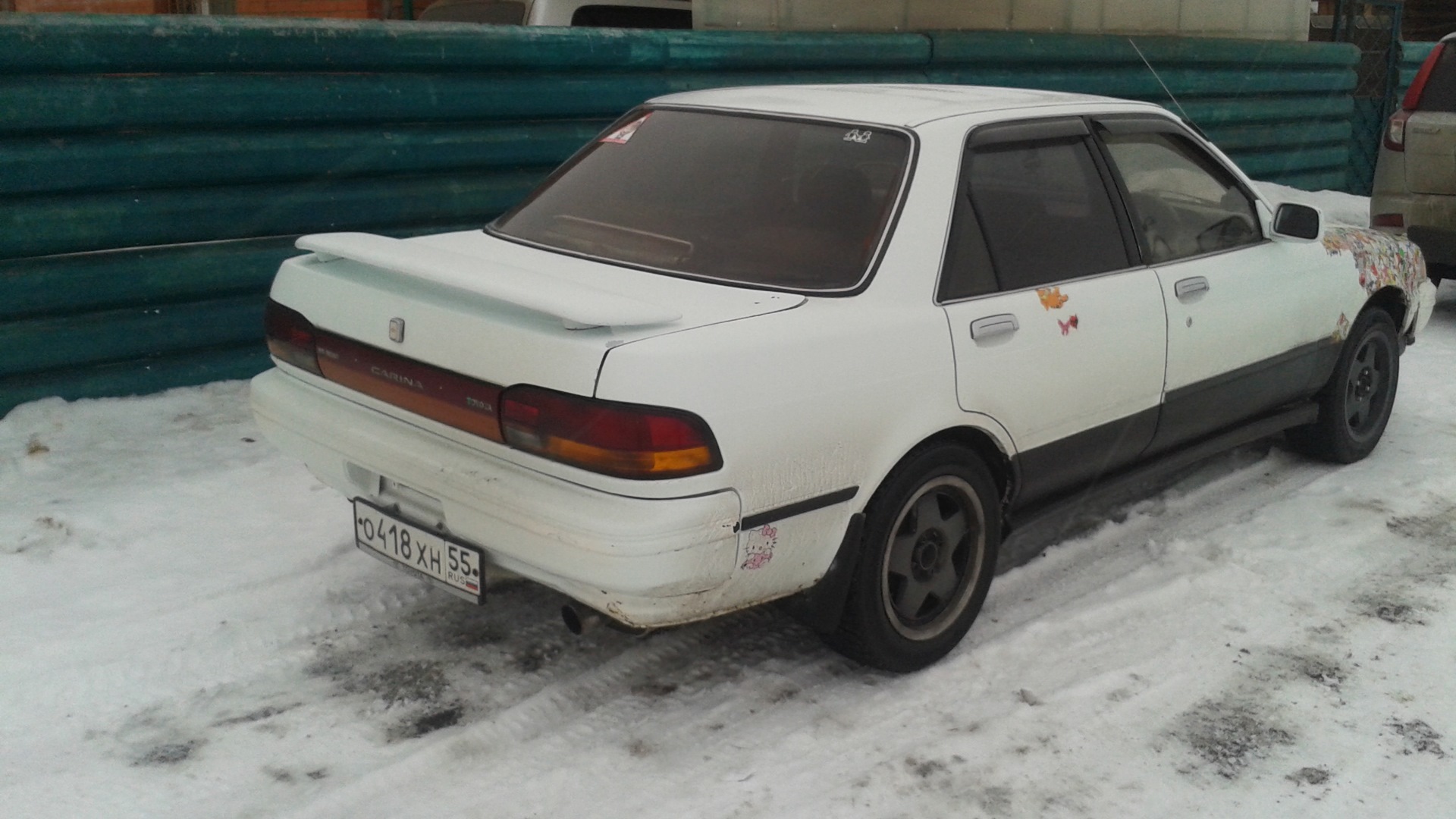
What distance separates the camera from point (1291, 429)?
5645 millimetres

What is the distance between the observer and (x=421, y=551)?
11.5 feet

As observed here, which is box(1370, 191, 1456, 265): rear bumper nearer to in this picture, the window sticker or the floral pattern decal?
the floral pattern decal

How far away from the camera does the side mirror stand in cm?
485

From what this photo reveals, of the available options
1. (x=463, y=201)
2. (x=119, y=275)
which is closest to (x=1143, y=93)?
(x=463, y=201)

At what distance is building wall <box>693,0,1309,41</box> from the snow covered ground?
408cm

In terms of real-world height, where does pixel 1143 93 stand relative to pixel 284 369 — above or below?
above

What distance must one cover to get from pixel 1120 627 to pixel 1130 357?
83 centimetres

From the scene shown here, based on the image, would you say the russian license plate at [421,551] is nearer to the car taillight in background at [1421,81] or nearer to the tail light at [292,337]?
the tail light at [292,337]

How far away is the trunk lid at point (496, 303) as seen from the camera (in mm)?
3072

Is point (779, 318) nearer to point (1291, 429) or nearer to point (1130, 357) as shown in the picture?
point (1130, 357)

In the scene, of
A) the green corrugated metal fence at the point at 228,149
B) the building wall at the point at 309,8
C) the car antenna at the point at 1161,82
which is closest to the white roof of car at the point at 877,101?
the green corrugated metal fence at the point at 228,149

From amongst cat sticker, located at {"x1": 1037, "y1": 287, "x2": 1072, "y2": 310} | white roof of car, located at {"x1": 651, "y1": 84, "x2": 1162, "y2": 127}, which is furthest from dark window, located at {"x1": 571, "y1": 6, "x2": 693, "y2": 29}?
cat sticker, located at {"x1": 1037, "y1": 287, "x2": 1072, "y2": 310}

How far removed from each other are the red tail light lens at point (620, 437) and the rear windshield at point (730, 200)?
650 millimetres

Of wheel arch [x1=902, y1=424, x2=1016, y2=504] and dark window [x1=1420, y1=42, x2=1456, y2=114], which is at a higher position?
dark window [x1=1420, y1=42, x2=1456, y2=114]
